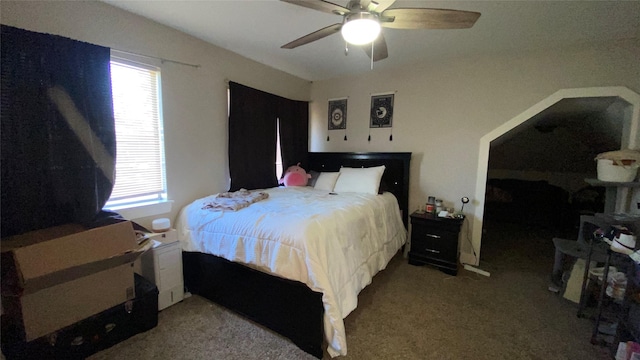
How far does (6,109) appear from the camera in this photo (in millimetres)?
1464

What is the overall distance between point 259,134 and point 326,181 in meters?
1.03

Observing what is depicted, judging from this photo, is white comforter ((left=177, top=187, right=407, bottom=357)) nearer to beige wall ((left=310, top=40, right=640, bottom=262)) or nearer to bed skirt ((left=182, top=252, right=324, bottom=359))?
bed skirt ((left=182, top=252, right=324, bottom=359))

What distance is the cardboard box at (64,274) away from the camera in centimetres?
134

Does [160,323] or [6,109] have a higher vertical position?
[6,109]

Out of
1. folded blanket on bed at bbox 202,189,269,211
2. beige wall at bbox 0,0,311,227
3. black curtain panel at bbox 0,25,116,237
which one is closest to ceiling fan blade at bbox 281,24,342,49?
beige wall at bbox 0,0,311,227

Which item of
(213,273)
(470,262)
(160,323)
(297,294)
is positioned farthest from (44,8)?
(470,262)

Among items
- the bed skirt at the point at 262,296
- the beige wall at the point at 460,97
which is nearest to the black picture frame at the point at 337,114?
the beige wall at the point at 460,97

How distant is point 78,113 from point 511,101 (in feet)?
12.4

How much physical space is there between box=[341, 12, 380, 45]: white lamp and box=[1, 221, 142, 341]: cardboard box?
1.85 m

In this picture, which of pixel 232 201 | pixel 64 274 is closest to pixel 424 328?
pixel 232 201

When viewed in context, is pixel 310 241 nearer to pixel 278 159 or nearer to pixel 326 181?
pixel 326 181

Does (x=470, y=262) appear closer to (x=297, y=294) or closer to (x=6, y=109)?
(x=297, y=294)

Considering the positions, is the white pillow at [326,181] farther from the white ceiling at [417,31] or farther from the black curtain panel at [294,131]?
the white ceiling at [417,31]

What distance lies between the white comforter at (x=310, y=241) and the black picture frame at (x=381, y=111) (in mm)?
1316
